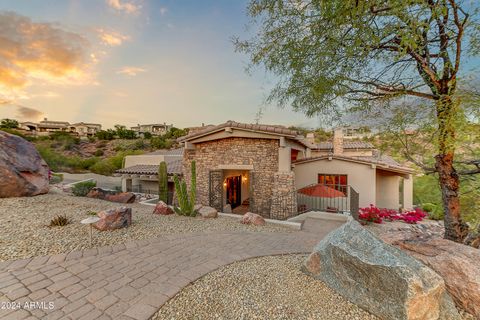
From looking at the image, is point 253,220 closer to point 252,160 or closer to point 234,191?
point 252,160

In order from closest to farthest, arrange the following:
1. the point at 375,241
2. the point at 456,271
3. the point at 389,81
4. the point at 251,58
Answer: the point at 456,271 < the point at 375,241 < the point at 389,81 < the point at 251,58

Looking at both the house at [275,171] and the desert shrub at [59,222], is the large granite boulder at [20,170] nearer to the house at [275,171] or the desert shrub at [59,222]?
the desert shrub at [59,222]

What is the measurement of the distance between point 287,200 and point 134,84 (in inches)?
500

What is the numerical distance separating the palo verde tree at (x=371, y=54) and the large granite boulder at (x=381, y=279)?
2022 millimetres

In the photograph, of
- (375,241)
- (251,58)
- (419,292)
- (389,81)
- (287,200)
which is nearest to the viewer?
(419,292)

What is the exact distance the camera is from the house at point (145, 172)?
1606 cm

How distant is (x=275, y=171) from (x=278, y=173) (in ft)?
0.75

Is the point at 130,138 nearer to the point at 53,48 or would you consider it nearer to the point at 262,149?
the point at 53,48

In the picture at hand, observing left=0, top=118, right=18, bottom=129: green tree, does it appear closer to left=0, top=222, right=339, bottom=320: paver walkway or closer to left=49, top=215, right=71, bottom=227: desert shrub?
left=49, top=215, right=71, bottom=227: desert shrub

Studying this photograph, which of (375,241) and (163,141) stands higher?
(163,141)

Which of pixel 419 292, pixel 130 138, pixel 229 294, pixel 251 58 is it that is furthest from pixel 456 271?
pixel 130 138

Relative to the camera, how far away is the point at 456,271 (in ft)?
10.1

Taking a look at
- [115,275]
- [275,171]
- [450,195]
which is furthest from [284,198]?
[115,275]

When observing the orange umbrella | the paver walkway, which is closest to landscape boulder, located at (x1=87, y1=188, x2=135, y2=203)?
the paver walkway
